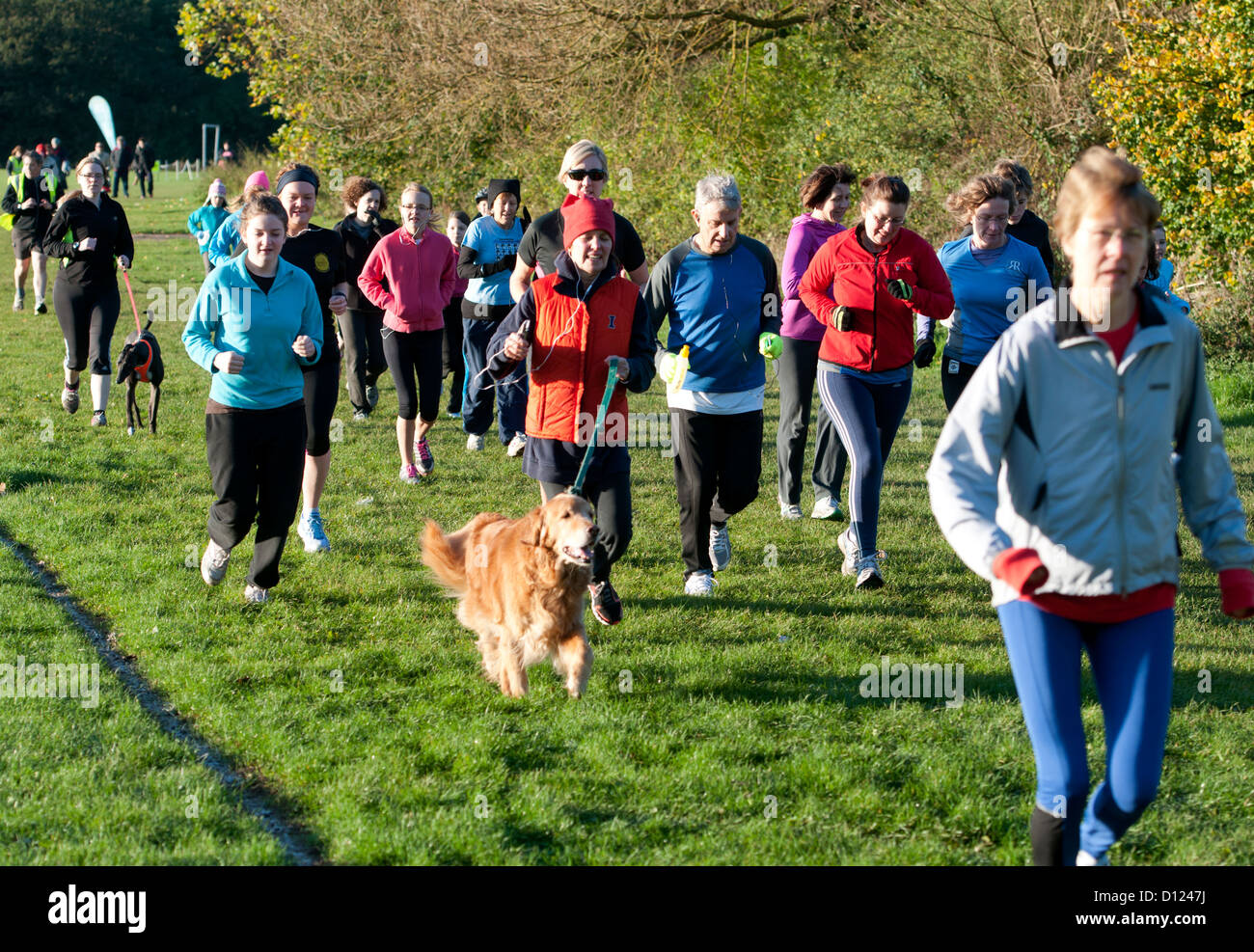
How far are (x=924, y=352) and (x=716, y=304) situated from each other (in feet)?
5.78

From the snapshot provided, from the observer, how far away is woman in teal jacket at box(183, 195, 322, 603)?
21.2ft

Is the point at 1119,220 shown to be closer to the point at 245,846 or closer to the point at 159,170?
the point at 245,846

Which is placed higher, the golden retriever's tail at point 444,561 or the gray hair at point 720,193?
the gray hair at point 720,193

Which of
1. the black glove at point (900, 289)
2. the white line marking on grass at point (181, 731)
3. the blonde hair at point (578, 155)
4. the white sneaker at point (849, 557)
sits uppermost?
the blonde hair at point (578, 155)

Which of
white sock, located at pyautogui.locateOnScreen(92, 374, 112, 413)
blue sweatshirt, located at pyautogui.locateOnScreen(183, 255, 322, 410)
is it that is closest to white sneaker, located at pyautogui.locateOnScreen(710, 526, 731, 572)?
blue sweatshirt, located at pyautogui.locateOnScreen(183, 255, 322, 410)

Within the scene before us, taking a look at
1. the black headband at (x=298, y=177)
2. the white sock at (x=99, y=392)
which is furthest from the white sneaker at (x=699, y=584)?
the white sock at (x=99, y=392)

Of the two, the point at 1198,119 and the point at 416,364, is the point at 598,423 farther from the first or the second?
the point at 1198,119

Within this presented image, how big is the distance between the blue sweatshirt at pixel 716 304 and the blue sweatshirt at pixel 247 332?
6.65 ft

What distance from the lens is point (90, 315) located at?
11367mm

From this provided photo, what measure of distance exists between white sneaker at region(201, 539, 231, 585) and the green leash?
90.4 inches

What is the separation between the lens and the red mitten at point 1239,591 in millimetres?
3293

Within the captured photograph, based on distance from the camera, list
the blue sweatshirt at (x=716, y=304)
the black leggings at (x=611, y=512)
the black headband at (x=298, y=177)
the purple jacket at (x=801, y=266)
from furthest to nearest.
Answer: the purple jacket at (x=801, y=266)
the black headband at (x=298, y=177)
the blue sweatshirt at (x=716, y=304)
the black leggings at (x=611, y=512)

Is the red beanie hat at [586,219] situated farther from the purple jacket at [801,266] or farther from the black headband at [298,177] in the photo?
the purple jacket at [801,266]

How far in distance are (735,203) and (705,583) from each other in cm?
225
